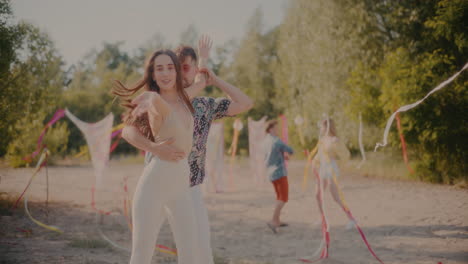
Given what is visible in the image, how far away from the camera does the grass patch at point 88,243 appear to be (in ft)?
14.6

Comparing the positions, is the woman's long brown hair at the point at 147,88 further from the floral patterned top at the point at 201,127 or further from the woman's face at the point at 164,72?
the floral patterned top at the point at 201,127

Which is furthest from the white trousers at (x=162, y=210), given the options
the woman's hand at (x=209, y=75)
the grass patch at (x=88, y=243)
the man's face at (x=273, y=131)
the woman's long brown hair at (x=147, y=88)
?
the man's face at (x=273, y=131)

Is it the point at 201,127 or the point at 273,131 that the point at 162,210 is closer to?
the point at 201,127

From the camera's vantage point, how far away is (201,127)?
2.50 meters

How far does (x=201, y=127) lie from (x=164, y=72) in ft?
1.75

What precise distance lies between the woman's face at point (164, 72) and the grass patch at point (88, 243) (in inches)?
126

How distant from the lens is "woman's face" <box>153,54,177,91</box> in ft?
7.03

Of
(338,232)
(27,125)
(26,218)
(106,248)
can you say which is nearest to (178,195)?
(106,248)

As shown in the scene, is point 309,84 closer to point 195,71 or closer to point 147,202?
point 195,71

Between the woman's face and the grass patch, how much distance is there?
320 centimetres

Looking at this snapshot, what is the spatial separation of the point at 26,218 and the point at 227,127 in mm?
18627

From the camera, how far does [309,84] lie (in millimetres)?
14125

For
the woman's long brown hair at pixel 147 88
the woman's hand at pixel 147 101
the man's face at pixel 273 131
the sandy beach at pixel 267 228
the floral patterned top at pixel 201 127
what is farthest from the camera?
the man's face at pixel 273 131

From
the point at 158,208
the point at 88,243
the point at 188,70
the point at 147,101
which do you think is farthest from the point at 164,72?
the point at 88,243
